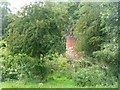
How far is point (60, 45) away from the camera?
4.18m

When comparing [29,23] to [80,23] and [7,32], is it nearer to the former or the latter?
[7,32]

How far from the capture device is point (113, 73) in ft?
13.9

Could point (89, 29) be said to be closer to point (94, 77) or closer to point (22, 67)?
point (94, 77)

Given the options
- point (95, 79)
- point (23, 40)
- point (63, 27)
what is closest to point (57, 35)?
point (63, 27)

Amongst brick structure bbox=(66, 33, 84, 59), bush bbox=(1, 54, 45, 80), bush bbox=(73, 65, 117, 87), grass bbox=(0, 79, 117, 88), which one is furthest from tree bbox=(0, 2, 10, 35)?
bush bbox=(73, 65, 117, 87)

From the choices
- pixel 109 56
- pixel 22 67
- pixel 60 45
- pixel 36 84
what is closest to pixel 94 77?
pixel 109 56

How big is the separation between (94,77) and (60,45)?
0.50 meters

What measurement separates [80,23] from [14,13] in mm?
710

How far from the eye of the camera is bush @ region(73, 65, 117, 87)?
4191mm

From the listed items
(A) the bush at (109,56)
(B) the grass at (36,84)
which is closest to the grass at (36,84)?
(B) the grass at (36,84)

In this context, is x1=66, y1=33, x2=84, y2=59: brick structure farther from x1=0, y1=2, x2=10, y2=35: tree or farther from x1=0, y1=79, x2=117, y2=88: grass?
x1=0, y1=2, x2=10, y2=35: tree

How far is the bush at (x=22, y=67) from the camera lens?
164 inches

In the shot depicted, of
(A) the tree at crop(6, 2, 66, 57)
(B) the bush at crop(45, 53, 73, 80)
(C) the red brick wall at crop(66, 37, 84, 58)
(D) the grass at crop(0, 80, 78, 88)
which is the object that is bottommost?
(D) the grass at crop(0, 80, 78, 88)

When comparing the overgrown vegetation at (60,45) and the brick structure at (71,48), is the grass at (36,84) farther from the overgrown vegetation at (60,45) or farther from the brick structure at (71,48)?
the brick structure at (71,48)
